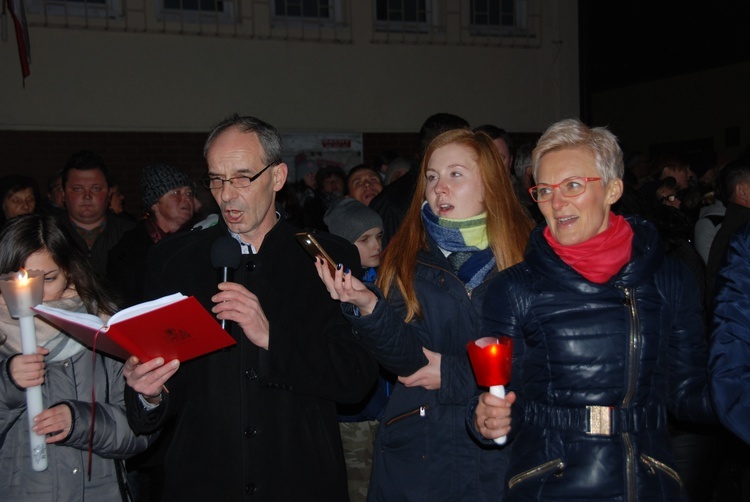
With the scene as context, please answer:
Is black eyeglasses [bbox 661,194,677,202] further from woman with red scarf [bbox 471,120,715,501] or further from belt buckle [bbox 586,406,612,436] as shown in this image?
belt buckle [bbox 586,406,612,436]

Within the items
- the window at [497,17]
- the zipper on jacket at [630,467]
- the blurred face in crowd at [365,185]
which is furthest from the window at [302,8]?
the zipper on jacket at [630,467]

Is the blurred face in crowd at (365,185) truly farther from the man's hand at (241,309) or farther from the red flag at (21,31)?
the red flag at (21,31)

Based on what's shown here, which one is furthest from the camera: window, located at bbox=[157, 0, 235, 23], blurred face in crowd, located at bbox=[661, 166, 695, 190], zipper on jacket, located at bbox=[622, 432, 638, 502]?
window, located at bbox=[157, 0, 235, 23]

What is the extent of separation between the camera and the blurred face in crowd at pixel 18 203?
25.7 feet

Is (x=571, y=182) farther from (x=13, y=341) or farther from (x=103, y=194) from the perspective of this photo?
(x=103, y=194)

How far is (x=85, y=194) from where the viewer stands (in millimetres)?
6742

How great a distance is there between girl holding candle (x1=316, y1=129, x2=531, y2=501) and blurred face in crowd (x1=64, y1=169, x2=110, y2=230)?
3.73 metres

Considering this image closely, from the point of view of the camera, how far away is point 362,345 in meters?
3.55

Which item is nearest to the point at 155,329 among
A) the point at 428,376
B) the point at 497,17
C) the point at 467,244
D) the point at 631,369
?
the point at 428,376

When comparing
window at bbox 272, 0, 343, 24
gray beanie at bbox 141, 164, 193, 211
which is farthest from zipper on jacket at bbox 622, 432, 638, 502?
window at bbox 272, 0, 343, 24

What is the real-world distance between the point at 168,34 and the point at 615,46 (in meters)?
16.5

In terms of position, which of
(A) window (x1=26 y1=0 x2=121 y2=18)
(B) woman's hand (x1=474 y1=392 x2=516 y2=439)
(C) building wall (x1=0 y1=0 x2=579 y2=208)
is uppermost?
(A) window (x1=26 y1=0 x2=121 y2=18)

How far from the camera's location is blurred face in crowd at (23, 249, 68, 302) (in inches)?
149

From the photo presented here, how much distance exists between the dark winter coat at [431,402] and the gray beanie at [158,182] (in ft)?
10.3
